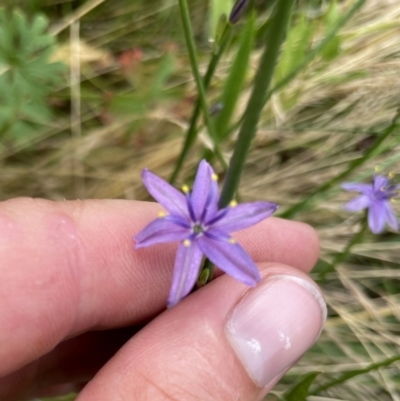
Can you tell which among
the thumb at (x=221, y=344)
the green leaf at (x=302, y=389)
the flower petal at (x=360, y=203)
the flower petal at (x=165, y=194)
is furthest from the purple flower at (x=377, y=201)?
the flower petal at (x=165, y=194)

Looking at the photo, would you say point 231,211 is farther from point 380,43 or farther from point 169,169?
point 380,43

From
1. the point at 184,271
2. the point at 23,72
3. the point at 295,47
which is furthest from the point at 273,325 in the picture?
the point at 23,72

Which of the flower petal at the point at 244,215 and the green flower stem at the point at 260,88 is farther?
the flower petal at the point at 244,215

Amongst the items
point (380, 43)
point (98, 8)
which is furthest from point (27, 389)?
point (380, 43)

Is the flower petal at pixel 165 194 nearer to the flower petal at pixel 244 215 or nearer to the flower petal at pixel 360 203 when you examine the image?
the flower petal at pixel 244 215

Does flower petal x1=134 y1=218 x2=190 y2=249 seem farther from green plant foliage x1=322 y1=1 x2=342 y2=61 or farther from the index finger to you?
green plant foliage x1=322 y1=1 x2=342 y2=61
